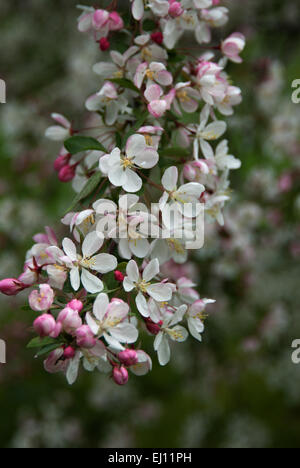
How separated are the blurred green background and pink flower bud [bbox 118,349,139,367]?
1.22m

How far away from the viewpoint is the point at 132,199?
46.4 inches

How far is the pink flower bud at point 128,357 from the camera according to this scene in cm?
111

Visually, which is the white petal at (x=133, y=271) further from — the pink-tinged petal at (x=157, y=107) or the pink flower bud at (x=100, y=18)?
the pink flower bud at (x=100, y=18)

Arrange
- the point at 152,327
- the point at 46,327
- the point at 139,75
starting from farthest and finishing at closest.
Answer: the point at 139,75 < the point at 152,327 < the point at 46,327

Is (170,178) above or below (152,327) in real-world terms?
above

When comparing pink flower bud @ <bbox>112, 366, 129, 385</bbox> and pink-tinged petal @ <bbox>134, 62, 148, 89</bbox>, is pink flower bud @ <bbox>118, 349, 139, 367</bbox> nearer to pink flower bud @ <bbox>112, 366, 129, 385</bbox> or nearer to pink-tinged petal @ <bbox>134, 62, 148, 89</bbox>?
pink flower bud @ <bbox>112, 366, 129, 385</bbox>

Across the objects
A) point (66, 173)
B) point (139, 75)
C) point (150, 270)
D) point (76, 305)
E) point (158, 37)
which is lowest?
point (76, 305)

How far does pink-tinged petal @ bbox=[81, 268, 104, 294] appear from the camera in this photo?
3.66ft

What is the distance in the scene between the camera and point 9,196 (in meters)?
3.13

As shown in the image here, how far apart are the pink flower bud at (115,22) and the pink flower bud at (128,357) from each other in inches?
35.4

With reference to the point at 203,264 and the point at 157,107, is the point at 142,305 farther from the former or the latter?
the point at 203,264

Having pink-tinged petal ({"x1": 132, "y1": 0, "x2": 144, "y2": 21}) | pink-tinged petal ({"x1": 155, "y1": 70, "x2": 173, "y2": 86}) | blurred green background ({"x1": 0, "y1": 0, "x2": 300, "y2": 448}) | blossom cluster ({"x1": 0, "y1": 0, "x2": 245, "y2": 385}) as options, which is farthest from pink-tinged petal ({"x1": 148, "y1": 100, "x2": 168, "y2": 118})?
blurred green background ({"x1": 0, "y1": 0, "x2": 300, "y2": 448})

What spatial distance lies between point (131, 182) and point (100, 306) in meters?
0.31

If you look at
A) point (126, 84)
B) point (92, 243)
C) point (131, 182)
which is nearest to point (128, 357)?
point (92, 243)
